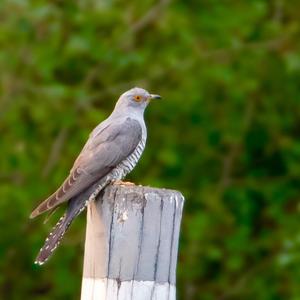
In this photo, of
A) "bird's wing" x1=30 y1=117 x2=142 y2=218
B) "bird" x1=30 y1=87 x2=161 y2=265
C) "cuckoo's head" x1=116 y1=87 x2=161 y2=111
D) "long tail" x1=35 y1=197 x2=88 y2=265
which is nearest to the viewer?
"long tail" x1=35 y1=197 x2=88 y2=265

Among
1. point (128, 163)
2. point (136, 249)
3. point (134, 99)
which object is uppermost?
point (134, 99)

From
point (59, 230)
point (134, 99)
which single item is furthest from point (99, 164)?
point (134, 99)

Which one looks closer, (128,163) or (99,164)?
(99,164)

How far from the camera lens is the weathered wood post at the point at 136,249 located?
159 inches

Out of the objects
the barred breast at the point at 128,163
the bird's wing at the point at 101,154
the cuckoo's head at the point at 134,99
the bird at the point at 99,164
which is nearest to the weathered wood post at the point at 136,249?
the bird at the point at 99,164

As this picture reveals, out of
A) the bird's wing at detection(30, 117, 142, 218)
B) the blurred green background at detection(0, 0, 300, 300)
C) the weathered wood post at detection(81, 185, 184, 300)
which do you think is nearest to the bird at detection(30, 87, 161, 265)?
the bird's wing at detection(30, 117, 142, 218)

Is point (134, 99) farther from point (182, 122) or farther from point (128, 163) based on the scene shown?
Answer: point (182, 122)

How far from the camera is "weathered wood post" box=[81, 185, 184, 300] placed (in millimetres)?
4051

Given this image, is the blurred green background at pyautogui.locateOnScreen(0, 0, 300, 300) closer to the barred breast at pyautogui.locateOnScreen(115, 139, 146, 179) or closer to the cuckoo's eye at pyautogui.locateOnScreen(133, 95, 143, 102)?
the cuckoo's eye at pyautogui.locateOnScreen(133, 95, 143, 102)

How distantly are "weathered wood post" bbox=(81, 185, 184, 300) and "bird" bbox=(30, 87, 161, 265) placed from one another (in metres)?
0.48

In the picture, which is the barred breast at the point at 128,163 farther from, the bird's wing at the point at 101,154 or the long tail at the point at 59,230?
the long tail at the point at 59,230

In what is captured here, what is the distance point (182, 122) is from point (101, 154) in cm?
645

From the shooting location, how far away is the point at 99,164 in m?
5.45

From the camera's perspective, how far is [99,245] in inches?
163
